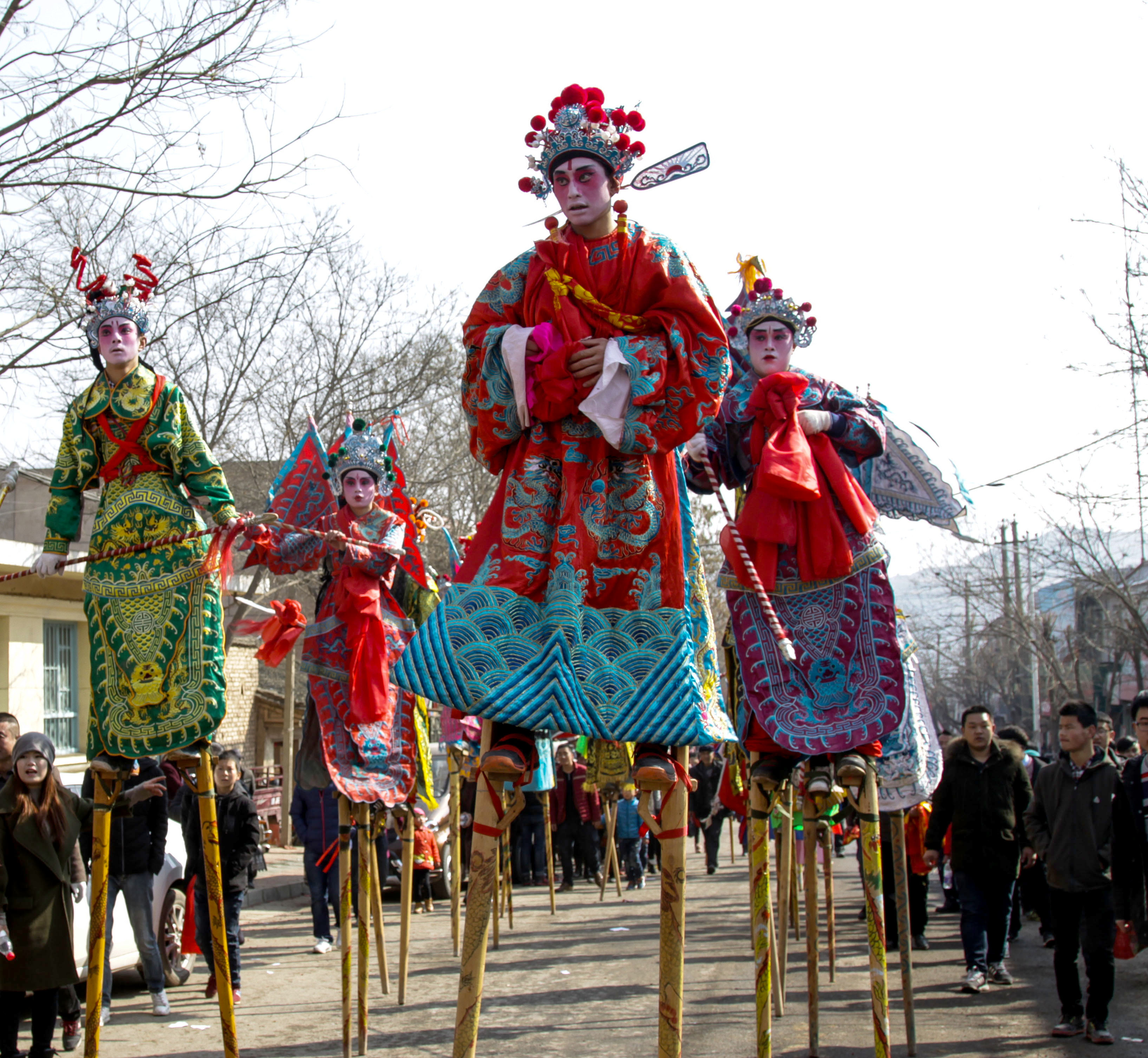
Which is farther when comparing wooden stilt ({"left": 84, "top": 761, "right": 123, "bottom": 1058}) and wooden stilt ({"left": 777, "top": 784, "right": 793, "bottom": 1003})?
wooden stilt ({"left": 777, "top": 784, "right": 793, "bottom": 1003})

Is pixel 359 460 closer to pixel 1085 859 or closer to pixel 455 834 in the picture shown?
pixel 455 834

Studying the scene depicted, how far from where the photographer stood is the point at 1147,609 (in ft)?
74.9

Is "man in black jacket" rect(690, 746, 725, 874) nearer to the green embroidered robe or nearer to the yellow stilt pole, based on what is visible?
the yellow stilt pole

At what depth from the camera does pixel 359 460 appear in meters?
7.46

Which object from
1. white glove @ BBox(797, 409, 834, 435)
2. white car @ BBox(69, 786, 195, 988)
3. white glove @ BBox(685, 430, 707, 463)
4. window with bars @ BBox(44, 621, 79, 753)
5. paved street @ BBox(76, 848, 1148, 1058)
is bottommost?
paved street @ BBox(76, 848, 1148, 1058)

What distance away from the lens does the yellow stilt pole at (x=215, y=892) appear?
5090 millimetres

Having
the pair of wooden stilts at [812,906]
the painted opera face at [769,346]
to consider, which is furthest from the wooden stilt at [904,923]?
the painted opera face at [769,346]

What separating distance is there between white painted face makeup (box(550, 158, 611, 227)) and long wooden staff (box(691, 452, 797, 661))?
1.14 metres

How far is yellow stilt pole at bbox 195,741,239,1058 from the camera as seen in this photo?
200 inches

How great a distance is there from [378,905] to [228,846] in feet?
6.94

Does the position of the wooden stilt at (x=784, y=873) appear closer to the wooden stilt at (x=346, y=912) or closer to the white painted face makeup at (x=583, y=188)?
the wooden stilt at (x=346, y=912)

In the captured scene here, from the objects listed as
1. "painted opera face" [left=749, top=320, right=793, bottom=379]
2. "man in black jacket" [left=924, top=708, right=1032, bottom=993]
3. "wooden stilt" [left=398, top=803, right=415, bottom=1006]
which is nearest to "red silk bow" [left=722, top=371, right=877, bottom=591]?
"painted opera face" [left=749, top=320, right=793, bottom=379]

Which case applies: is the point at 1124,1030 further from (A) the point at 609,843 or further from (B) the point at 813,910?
(A) the point at 609,843

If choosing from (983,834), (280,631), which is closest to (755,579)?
(280,631)
